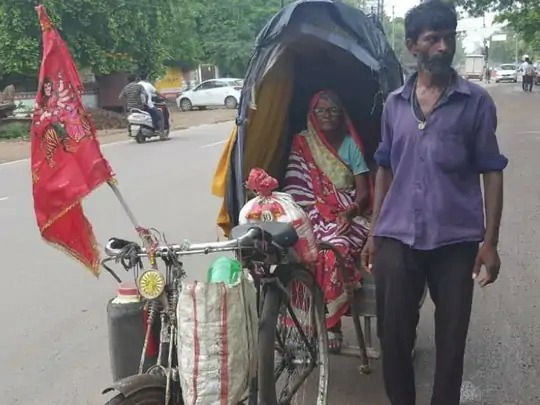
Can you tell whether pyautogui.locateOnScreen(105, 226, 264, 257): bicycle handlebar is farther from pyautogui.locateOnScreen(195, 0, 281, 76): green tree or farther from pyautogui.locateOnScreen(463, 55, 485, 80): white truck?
pyautogui.locateOnScreen(463, 55, 485, 80): white truck

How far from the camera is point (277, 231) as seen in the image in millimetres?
3088

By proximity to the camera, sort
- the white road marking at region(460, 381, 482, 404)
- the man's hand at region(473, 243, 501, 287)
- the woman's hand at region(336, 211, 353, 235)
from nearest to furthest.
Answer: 1. the man's hand at region(473, 243, 501, 287)
2. the white road marking at region(460, 381, 482, 404)
3. the woman's hand at region(336, 211, 353, 235)

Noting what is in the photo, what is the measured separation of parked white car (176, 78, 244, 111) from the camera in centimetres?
3416

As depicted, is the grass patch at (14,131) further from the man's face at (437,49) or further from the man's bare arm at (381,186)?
the man's face at (437,49)

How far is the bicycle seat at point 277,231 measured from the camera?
9.91 feet

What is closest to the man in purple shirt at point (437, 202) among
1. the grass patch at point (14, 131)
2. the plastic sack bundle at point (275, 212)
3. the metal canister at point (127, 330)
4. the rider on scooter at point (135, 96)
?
the plastic sack bundle at point (275, 212)

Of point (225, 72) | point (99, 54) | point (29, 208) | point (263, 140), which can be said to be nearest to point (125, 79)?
point (99, 54)

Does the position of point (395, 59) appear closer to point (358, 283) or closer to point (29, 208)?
point (358, 283)

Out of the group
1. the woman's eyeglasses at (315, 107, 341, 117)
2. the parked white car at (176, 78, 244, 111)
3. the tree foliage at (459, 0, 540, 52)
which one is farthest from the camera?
the tree foliage at (459, 0, 540, 52)

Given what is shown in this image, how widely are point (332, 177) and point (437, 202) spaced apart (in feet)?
4.69

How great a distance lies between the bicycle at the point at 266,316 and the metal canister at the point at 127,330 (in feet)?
0.22

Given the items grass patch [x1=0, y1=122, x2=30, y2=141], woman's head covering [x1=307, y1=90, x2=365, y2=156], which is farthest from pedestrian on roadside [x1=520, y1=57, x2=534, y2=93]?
woman's head covering [x1=307, y1=90, x2=365, y2=156]

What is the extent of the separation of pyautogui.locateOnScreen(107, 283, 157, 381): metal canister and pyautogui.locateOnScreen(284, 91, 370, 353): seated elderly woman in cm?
148

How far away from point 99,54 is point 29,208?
56.4ft
